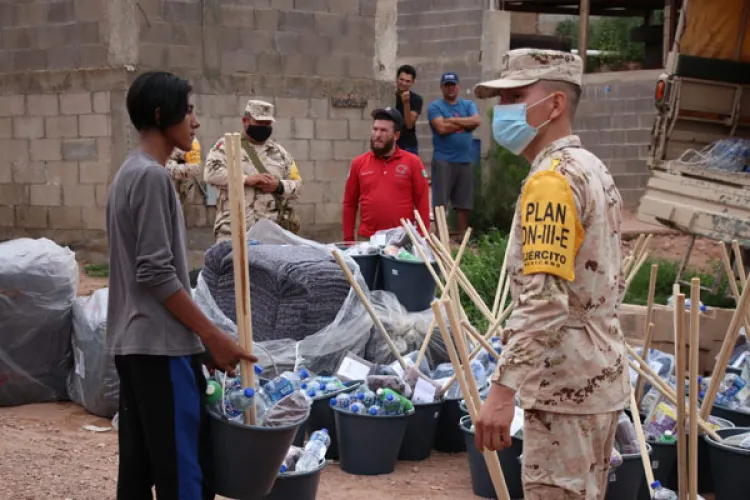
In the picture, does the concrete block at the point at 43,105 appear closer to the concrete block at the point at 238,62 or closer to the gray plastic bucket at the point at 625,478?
the concrete block at the point at 238,62

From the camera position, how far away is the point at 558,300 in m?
2.44

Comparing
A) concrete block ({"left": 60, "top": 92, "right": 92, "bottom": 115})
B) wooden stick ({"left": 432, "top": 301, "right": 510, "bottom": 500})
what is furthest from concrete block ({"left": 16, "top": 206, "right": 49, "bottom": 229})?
wooden stick ({"left": 432, "top": 301, "right": 510, "bottom": 500})

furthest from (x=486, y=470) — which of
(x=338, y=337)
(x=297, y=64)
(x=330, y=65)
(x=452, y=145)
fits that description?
(x=330, y=65)

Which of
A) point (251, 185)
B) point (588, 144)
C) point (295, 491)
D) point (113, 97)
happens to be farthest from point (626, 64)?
point (295, 491)

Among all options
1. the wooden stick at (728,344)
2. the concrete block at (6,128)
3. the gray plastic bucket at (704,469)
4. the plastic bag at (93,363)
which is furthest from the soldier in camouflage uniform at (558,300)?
the concrete block at (6,128)

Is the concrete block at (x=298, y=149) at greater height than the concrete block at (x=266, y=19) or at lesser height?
lesser

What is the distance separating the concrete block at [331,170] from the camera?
10.6 metres

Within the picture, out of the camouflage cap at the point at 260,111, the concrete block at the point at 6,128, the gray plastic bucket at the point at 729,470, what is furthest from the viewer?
the concrete block at the point at 6,128

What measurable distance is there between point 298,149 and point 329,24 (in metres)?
1.39

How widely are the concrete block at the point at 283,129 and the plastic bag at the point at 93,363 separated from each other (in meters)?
4.85

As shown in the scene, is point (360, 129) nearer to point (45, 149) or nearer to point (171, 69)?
point (171, 69)

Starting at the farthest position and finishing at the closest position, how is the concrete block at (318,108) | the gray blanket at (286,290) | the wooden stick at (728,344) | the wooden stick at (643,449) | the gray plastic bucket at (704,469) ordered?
the concrete block at (318,108) < the gray blanket at (286,290) < the gray plastic bucket at (704,469) < the wooden stick at (643,449) < the wooden stick at (728,344)

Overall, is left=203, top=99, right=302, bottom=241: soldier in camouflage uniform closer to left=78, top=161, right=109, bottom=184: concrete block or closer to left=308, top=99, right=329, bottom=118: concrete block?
left=78, top=161, right=109, bottom=184: concrete block

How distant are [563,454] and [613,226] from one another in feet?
2.00
